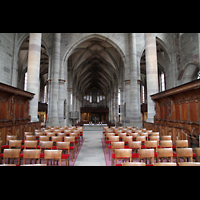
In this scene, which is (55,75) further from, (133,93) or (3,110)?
(3,110)

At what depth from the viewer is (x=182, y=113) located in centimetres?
848

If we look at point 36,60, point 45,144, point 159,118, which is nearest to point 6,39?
point 36,60

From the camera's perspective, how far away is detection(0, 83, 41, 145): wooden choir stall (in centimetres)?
698

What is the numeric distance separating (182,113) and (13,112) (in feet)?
31.5

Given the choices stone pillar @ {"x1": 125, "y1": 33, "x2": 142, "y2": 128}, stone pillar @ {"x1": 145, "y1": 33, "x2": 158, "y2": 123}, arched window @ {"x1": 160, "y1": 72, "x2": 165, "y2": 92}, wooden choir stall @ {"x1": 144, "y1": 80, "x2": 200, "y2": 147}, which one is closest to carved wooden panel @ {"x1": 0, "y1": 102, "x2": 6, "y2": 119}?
wooden choir stall @ {"x1": 144, "y1": 80, "x2": 200, "y2": 147}

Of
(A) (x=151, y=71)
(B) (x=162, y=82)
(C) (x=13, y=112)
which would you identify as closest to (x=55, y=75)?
(C) (x=13, y=112)

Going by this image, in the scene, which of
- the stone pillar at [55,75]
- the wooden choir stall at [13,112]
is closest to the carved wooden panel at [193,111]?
the wooden choir stall at [13,112]

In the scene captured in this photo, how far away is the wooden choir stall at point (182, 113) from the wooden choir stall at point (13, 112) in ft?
26.0

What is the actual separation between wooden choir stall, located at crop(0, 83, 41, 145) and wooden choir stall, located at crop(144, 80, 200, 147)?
Answer: 794 centimetres

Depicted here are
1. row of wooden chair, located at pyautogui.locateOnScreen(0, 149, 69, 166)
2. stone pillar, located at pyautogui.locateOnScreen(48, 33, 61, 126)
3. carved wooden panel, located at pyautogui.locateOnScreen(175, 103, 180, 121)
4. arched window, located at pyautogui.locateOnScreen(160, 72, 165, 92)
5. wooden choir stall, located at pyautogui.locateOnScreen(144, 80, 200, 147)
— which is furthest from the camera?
arched window, located at pyautogui.locateOnScreen(160, 72, 165, 92)

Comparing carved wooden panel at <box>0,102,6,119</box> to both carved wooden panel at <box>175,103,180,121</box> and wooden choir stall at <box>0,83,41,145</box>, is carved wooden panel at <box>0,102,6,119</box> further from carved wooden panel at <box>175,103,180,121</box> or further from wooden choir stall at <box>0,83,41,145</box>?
carved wooden panel at <box>175,103,180,121</box>
